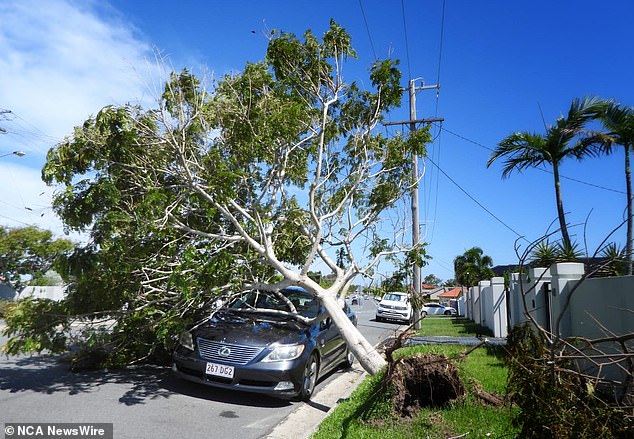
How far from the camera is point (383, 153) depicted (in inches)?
376

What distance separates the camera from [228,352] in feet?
21.9

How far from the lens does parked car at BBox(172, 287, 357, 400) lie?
256 inches

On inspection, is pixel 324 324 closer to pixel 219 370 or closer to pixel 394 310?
pixel 219 370

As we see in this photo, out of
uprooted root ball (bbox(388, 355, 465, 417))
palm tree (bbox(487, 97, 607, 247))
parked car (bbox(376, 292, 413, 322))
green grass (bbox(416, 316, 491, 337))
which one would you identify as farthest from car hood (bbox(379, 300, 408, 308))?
uprooted root ball (bbox(388, 355, 465, 417))

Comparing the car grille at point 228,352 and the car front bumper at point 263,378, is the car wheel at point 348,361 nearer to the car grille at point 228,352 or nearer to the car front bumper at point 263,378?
the car front bumper at point 263,378

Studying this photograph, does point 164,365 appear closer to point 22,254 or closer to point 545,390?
point 545,390

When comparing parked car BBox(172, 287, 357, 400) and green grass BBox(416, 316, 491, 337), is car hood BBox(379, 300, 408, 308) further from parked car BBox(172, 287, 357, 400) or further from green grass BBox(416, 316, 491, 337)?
parked car BBox(172, 287, 357, 400)

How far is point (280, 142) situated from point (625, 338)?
6025mm

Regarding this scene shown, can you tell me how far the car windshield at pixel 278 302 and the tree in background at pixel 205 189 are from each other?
0.38 m

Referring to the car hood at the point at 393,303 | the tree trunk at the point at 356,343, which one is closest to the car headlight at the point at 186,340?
the tree trunk at the point at 356,343

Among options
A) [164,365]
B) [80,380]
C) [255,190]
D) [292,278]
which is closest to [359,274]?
[292,278]

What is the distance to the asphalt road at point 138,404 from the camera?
5.45 meters

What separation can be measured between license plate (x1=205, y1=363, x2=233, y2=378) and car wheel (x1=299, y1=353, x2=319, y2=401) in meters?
1.11

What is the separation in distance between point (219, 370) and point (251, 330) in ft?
2.76
